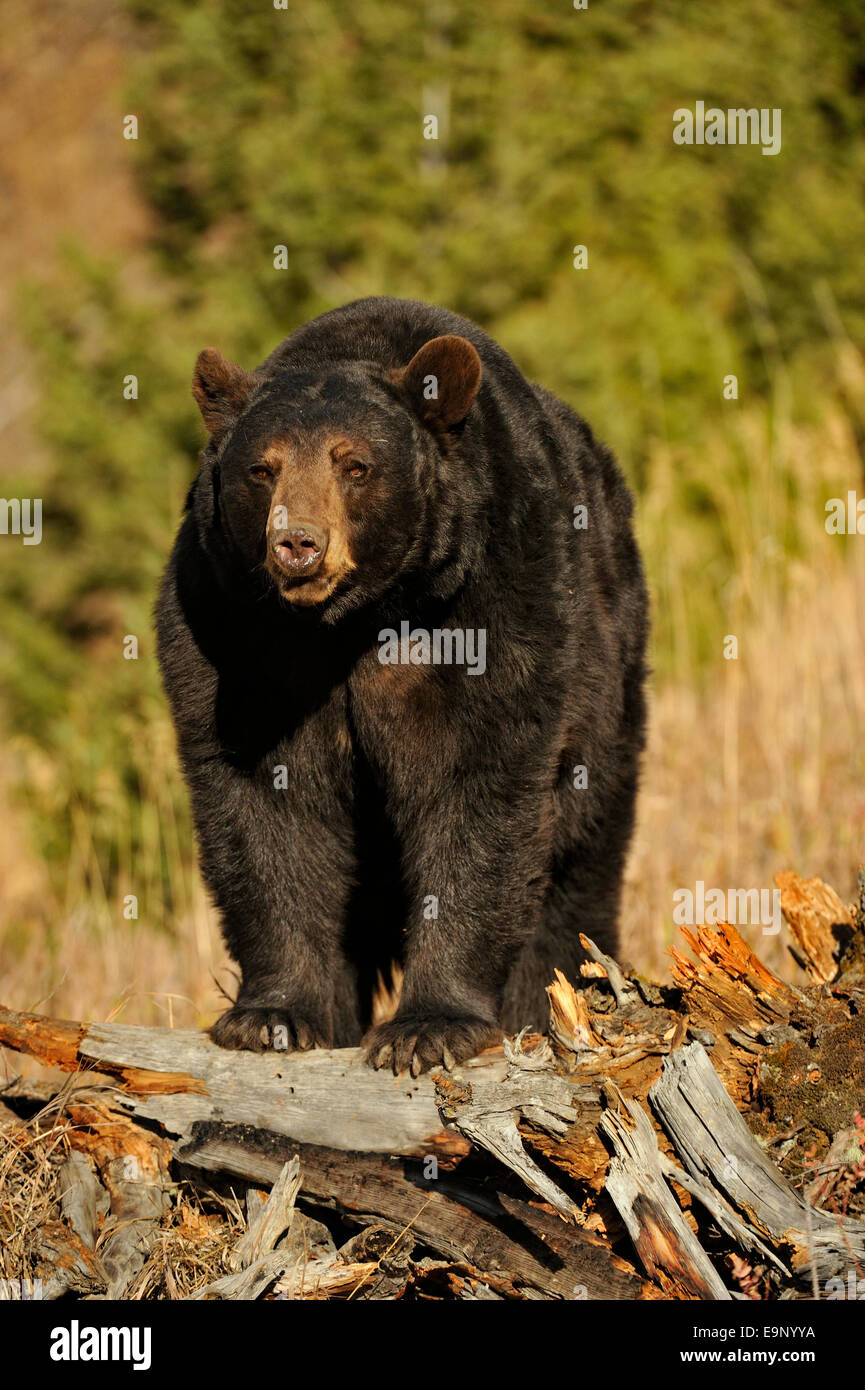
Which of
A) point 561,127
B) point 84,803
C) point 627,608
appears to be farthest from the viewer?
point 561,127

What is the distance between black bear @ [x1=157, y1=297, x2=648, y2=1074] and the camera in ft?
12.7

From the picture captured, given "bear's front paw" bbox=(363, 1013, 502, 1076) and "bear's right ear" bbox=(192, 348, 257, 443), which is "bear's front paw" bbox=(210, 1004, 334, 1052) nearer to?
"bear's front paw" bbox=(363, 1013, 502, 1076)

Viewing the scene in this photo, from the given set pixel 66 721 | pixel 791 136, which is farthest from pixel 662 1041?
pixel 791 136

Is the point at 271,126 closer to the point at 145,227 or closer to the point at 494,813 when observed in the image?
the point at 145,227

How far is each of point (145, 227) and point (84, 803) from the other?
14.5 m

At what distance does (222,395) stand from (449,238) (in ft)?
38.8

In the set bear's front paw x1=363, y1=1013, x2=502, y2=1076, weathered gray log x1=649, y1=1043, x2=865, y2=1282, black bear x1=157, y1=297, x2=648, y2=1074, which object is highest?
black bear x1=157, y1=297, x2=648, y2=1074

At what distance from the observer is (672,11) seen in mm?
19312

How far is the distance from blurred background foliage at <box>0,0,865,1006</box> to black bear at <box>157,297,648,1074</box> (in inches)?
325

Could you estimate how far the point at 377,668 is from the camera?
4062 mm

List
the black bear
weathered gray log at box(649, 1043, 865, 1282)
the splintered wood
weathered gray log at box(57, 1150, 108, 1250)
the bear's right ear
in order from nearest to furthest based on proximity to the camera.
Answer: weathered gray log at box(649, 1043, 865, 1282) → the splintered wood → weathered gray log at box(57, 1150, 108, 1250) → the black bear → the bear's right ear

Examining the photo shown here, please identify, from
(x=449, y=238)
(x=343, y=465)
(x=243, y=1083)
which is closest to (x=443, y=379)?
(x=343, y=465)

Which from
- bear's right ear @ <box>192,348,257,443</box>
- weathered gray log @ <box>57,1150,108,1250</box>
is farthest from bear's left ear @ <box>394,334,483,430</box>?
weathered gray log @ <box>57,1150,108,1250</box>

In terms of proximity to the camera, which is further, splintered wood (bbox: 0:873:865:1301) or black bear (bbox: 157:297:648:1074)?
black bear (bbox: 157:297:648:1074)
